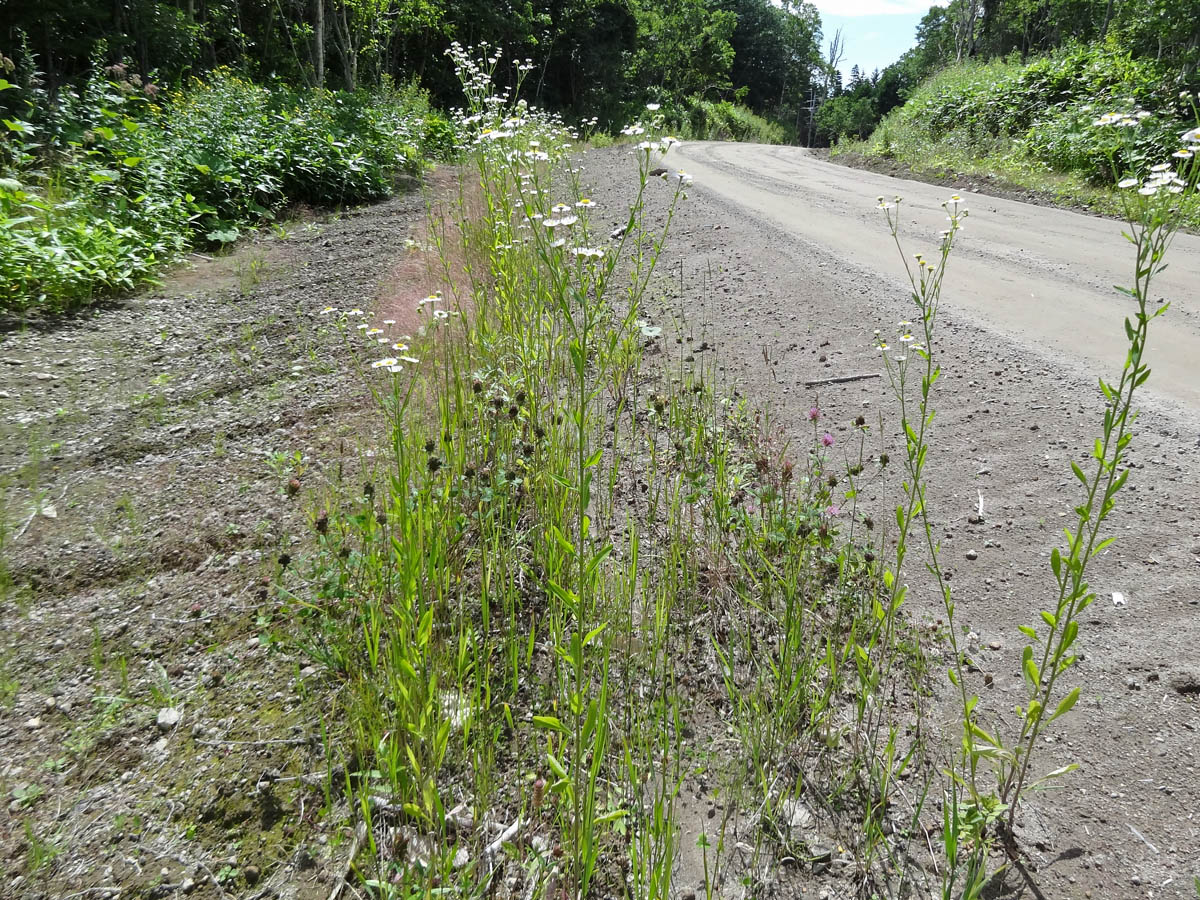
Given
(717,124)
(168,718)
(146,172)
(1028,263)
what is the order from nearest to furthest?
(168,718) → (1028,263) → (146,172) → (717,124)

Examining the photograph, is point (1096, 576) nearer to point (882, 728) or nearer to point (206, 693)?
point (882, 728)

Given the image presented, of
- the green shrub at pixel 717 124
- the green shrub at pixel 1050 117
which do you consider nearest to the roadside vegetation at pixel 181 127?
the green shrub at pixel 717 124

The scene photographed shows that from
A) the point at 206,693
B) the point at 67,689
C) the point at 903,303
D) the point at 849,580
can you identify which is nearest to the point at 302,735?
the point at 206,693

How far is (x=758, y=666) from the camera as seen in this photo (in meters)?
2.06

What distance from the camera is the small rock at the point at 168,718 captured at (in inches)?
74.5

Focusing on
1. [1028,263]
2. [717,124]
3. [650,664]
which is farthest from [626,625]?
[717,124]

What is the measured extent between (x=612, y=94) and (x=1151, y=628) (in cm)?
2580

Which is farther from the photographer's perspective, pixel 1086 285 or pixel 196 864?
pixel 1086 285

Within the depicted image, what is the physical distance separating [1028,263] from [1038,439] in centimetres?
337

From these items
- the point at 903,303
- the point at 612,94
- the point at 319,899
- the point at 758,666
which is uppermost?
the point at 612,94

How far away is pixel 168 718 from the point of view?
75.0 inches

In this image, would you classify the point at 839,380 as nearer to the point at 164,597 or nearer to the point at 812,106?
the point at 164,597

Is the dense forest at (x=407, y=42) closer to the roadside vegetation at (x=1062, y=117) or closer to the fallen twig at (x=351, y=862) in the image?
the roadside vegetation at (x=1062, y=117)

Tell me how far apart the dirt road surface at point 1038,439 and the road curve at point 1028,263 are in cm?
3
